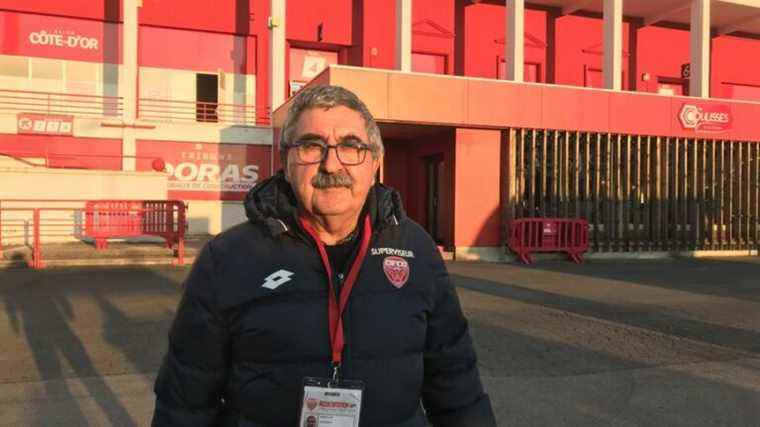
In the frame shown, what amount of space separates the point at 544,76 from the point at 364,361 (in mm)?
24777

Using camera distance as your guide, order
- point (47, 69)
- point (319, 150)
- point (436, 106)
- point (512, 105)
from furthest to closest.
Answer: point (47, 69)
point (512, 105)
point (436, 106)
point (319, 150)

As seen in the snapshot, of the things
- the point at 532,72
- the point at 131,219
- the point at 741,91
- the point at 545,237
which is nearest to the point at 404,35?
the point at 532,72

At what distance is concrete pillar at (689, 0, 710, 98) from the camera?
21906 millimetres

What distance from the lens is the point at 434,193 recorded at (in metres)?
18.3

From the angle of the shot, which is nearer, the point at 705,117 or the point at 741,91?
the point at 705,117

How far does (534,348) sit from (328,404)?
15.3 feet

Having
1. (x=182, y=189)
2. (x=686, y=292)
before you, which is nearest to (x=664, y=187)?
(x=686, y=292)

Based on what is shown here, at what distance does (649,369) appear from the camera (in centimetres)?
537

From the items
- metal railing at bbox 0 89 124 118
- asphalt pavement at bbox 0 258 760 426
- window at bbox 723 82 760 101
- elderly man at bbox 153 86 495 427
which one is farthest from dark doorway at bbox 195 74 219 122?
window at bbox 723 82 760 101

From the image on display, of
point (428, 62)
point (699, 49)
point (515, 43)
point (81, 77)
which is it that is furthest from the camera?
point (428, 62)

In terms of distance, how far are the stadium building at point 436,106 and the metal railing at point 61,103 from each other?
0.07 metres

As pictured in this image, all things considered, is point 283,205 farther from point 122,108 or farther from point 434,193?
point 122,108

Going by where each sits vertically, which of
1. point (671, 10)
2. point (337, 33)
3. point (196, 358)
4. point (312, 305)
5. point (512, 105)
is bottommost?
point (196, 358)

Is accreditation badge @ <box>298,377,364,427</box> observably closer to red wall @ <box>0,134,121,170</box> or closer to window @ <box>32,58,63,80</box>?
red wall @ <box>0,134,121,170</box>
